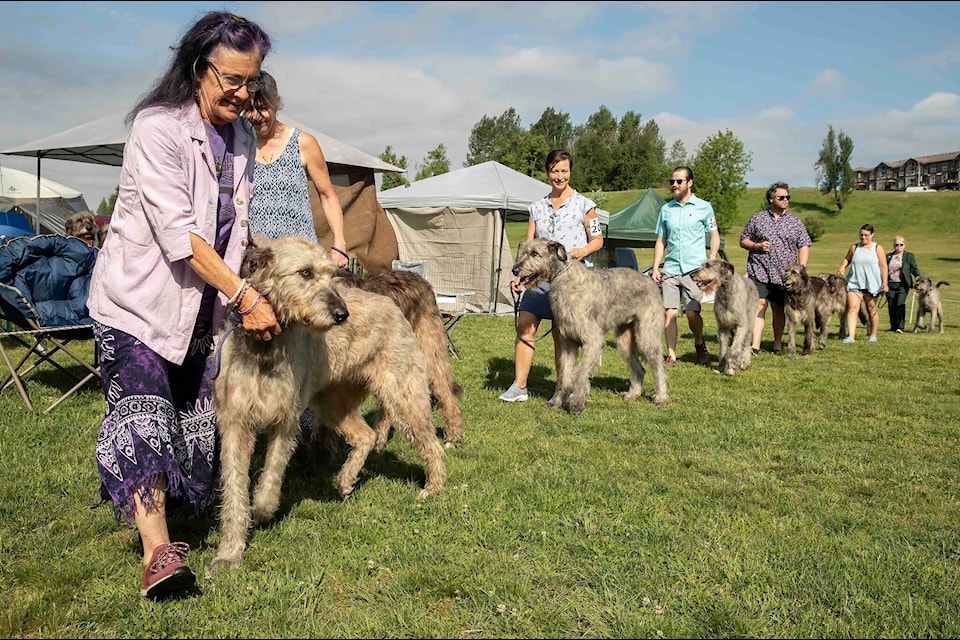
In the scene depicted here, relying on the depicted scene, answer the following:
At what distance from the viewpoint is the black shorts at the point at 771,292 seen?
11094 millimetres

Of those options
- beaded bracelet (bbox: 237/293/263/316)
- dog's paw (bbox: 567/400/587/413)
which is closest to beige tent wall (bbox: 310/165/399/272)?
dog's paw (bbox: 567/400/587/413)

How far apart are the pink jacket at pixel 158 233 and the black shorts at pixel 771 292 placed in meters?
9.79

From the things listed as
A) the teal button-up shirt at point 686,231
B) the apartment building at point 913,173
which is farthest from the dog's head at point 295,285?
the apartment building at point 913,173

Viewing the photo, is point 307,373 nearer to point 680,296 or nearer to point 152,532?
point 152,532

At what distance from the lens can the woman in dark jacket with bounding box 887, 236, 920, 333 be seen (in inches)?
632

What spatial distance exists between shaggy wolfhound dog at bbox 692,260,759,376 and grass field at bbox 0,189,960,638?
2967 mm

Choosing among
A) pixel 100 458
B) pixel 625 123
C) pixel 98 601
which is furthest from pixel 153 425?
pixel 625 123

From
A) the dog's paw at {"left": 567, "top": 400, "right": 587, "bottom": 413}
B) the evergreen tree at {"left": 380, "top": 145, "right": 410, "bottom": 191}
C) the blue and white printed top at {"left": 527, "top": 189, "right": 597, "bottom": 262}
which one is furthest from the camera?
the evergreen tree at {"left": 380, "top": 145, "right": 410, "bottom": 191}

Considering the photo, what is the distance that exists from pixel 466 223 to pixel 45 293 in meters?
11.1

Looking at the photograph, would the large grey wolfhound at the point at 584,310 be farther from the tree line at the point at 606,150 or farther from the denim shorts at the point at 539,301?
the tree line at the point at 606,150

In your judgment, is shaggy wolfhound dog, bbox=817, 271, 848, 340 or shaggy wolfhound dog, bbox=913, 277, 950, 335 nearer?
shaggy wolfhound dog, bbox=817, 271, 848, 340

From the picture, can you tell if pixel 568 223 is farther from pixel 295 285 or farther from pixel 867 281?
pixel 867 281

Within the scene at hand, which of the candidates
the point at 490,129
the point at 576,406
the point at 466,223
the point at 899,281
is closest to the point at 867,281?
the point at 899,281

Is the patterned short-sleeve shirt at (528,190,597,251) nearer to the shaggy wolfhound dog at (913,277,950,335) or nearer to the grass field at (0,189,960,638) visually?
the grass field at (0,189,960,638)
